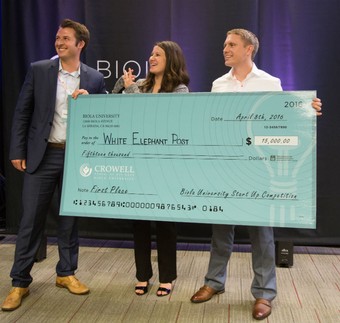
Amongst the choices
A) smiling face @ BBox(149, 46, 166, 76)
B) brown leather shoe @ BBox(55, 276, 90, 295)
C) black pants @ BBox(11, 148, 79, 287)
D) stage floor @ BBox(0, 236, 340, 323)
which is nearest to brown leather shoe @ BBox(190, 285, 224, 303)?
stage floor @ BBox(0, 236, 340, 323)

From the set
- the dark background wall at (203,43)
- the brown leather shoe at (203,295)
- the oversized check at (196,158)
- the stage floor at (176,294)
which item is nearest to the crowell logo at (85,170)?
the oversized check at (196,158)

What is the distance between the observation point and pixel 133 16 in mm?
3971

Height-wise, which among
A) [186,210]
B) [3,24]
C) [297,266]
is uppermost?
[3,24]

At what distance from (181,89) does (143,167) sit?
0.63m

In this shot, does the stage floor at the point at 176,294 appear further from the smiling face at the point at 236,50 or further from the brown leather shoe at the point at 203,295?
the smiling face at the point at 236,50

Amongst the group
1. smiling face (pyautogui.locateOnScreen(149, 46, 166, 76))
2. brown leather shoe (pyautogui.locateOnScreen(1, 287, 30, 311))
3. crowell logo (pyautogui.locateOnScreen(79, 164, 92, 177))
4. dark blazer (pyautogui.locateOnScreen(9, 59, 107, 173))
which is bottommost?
brown leather shoe (pyautogui.locateOnScreen(1, 287, 30, 311))

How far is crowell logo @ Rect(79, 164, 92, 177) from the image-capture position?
2.30m

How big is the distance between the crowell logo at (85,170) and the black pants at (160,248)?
24.0 inches

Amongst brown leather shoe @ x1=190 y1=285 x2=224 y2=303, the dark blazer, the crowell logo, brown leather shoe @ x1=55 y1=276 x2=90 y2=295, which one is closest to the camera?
the crowell logo

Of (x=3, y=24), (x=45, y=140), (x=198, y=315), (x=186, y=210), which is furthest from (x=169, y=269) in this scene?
(x=3, y=24)

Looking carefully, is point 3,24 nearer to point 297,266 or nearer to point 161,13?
point 161,13

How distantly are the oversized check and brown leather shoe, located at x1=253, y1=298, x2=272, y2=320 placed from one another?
0.68 meters

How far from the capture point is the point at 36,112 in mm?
2658

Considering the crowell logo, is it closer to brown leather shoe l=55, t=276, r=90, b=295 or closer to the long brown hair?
the long brown hair
